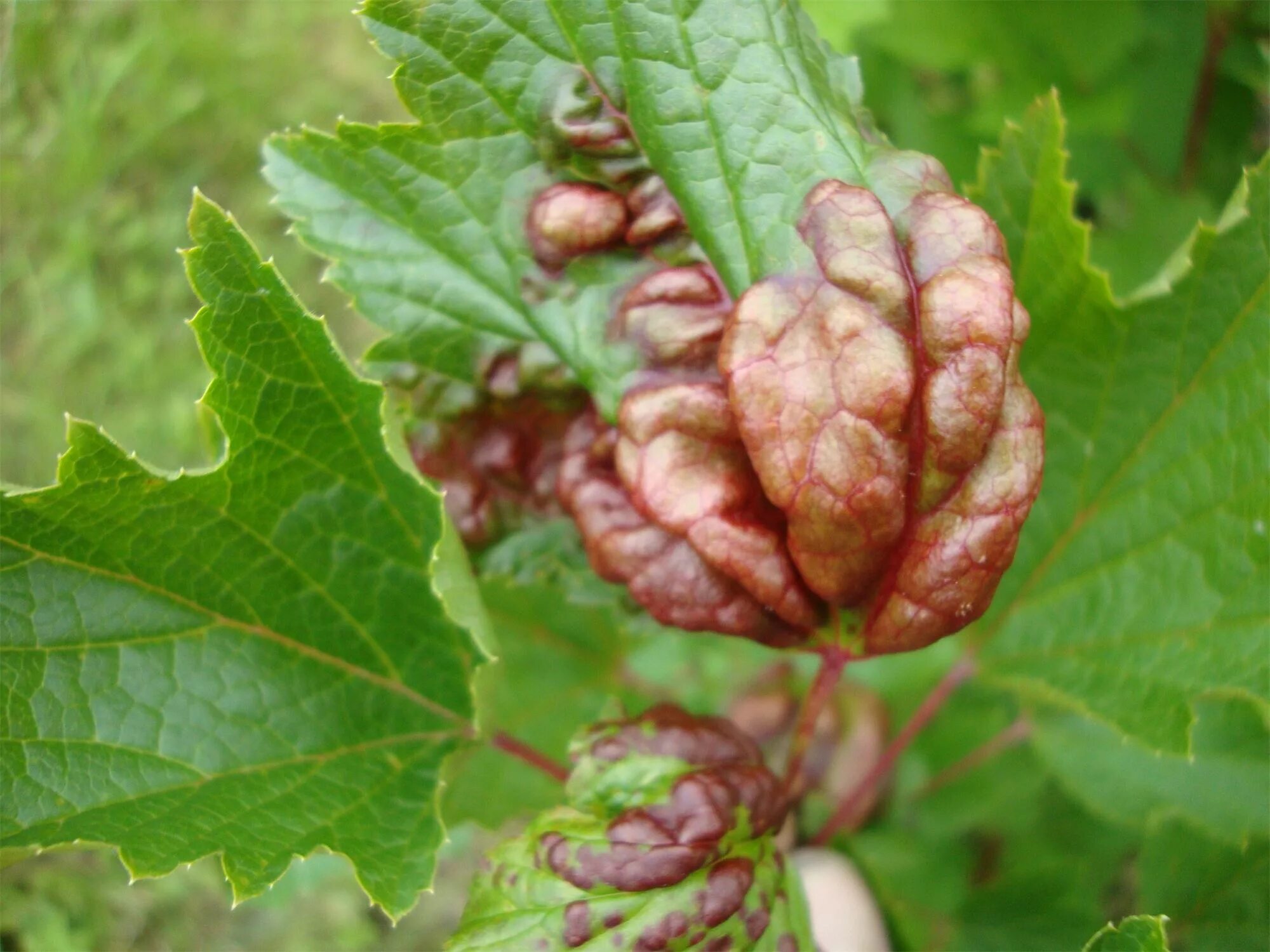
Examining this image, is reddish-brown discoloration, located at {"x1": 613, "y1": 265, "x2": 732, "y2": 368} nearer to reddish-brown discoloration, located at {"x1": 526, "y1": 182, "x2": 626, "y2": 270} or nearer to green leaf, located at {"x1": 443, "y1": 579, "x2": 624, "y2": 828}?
reddish-brown discoloration, located at {"x1": 526, "y1": 182, "x2": 626, "y2": 270}

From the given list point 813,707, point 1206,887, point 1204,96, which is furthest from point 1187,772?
point 1204,96

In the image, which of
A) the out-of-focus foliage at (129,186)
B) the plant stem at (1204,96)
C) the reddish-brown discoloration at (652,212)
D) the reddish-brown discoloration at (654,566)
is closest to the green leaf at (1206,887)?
the reddish-brown discoloration at (654,566)

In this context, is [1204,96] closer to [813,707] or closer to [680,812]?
[813,707]

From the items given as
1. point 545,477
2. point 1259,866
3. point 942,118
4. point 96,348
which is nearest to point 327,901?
point 96,348

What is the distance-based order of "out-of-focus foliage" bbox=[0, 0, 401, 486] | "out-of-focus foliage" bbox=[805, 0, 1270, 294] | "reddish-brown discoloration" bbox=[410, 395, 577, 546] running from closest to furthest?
"reddish-brown discoloration" bbox=[410, 395, 577, 546] < "out-of-focus foliage" bbox=[805, 0, 1270, 294] < "out-of-focus foliage" bbox=[0, 0, 401, 486]

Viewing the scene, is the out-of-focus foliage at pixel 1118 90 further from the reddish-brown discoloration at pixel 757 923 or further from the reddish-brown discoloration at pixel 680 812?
the reddish-brown discoloration at pixel 757 923

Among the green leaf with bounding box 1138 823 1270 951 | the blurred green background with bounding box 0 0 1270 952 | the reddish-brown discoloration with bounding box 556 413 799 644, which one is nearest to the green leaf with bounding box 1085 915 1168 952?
the reddish-brown discoloration with bounding box 556 413 799 644

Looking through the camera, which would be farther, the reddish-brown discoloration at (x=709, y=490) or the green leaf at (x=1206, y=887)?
the green leaf at (x=1206, y=887)
